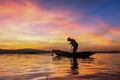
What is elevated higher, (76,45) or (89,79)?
(76,45)

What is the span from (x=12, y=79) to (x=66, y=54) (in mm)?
38033

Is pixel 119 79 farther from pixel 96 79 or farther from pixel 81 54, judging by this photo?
pixel 81 54

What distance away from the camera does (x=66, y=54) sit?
51844 mm

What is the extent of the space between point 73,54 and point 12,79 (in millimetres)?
35663

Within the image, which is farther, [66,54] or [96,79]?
[66,54]

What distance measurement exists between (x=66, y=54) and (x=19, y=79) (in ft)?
125

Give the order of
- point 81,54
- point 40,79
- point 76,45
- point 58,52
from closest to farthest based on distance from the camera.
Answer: point 40,79 → point 76,45 → point 81,54 → point 58,52

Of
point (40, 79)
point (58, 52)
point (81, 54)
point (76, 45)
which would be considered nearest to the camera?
point (40, 79)

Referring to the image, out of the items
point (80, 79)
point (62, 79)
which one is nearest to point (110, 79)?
point (80, 79)

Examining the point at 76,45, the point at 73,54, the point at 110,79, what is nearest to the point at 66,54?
the point at 73,54

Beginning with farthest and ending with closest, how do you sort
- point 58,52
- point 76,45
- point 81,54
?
point 58,52
point 81,54
point 76,45

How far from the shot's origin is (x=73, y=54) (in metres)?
49.3

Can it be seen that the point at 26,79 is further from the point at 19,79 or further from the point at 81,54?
the point at 81,54

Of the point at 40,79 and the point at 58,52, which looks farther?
the point at 58,52
